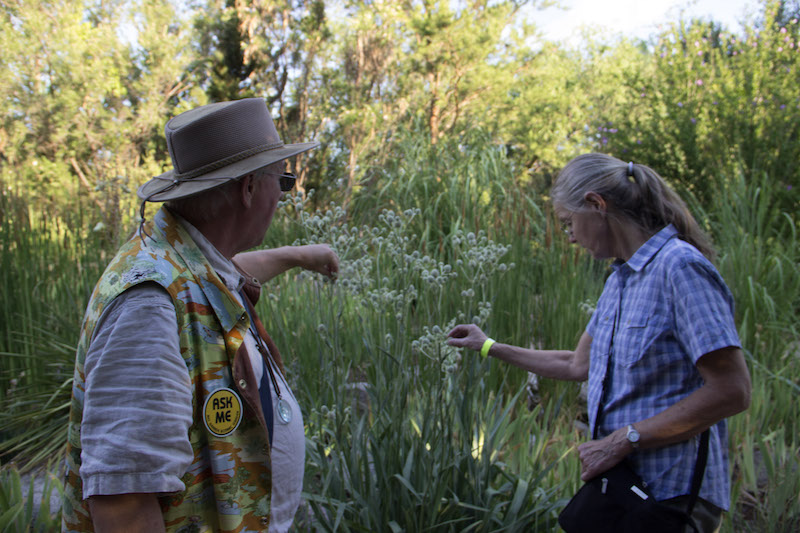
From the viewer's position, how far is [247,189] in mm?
1504

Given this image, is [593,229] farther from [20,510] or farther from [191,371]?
[20,510]

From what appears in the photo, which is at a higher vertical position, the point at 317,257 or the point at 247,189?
the point at 247,189

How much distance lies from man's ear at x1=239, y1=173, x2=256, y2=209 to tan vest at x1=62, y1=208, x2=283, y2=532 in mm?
214

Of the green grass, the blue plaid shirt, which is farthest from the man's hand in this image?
the blue plaid shirt

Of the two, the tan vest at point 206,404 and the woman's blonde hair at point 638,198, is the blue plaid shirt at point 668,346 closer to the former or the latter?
the woman's blonde hair at point 638,198

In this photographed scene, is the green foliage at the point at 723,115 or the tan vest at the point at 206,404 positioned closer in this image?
the tan vest at the point at 206,404

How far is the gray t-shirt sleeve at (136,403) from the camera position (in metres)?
1.10

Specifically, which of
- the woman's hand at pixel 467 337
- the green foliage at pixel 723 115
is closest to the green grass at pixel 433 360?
the woman's hand at pixel 467 337

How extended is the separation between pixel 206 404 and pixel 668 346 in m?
1.31

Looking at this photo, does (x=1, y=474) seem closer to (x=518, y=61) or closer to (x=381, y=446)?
(x=381, y=446)

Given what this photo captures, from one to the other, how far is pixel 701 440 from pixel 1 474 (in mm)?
3048

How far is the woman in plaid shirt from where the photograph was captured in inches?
67.2

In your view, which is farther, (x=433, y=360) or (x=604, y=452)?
(x=433, y=360)

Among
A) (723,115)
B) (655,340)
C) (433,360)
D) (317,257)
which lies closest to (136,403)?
(317,257)
